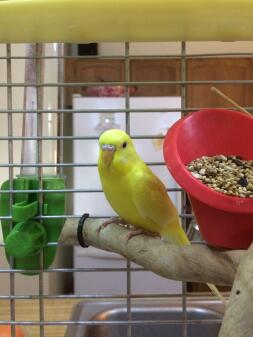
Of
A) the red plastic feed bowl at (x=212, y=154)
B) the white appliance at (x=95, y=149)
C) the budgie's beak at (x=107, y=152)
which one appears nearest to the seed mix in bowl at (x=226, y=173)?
the red plastic feed bowl at (x=212, y=154)

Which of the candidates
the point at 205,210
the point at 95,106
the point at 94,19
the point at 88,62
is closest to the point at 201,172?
the point at 205,210

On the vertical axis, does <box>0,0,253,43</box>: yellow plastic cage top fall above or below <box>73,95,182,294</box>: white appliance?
above

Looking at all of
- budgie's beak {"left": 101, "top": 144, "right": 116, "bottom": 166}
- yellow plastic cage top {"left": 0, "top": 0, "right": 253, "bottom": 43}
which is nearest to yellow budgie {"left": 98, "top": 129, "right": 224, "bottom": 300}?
budgie's beak {"left": 101, "top": 144, "right": 116, "bottom": 166}

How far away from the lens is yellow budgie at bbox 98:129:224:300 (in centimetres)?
52

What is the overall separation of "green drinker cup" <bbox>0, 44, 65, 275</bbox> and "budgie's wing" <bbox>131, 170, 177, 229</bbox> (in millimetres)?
96

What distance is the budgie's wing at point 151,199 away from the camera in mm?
519

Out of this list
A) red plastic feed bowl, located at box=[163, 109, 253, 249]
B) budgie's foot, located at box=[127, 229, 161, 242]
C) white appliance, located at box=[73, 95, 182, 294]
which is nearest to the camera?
red plastic feed bowl, located at box=[163, 109, 253, 249]

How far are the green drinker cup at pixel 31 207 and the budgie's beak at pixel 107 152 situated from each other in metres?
0.07

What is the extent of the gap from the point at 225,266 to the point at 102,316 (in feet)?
1.77

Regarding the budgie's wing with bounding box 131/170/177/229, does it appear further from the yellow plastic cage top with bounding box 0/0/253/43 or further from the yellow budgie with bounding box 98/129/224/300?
the yellow plastic cage top with bounding box 0/0/253/43

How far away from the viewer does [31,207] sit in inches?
20.9

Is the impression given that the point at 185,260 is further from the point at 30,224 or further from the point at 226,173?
the point at 30,224

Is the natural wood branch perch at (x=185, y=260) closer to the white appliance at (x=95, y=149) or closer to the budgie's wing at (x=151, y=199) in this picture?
Result: the budgie's wing at (x=151, y=199)

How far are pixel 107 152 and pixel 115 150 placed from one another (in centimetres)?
1
